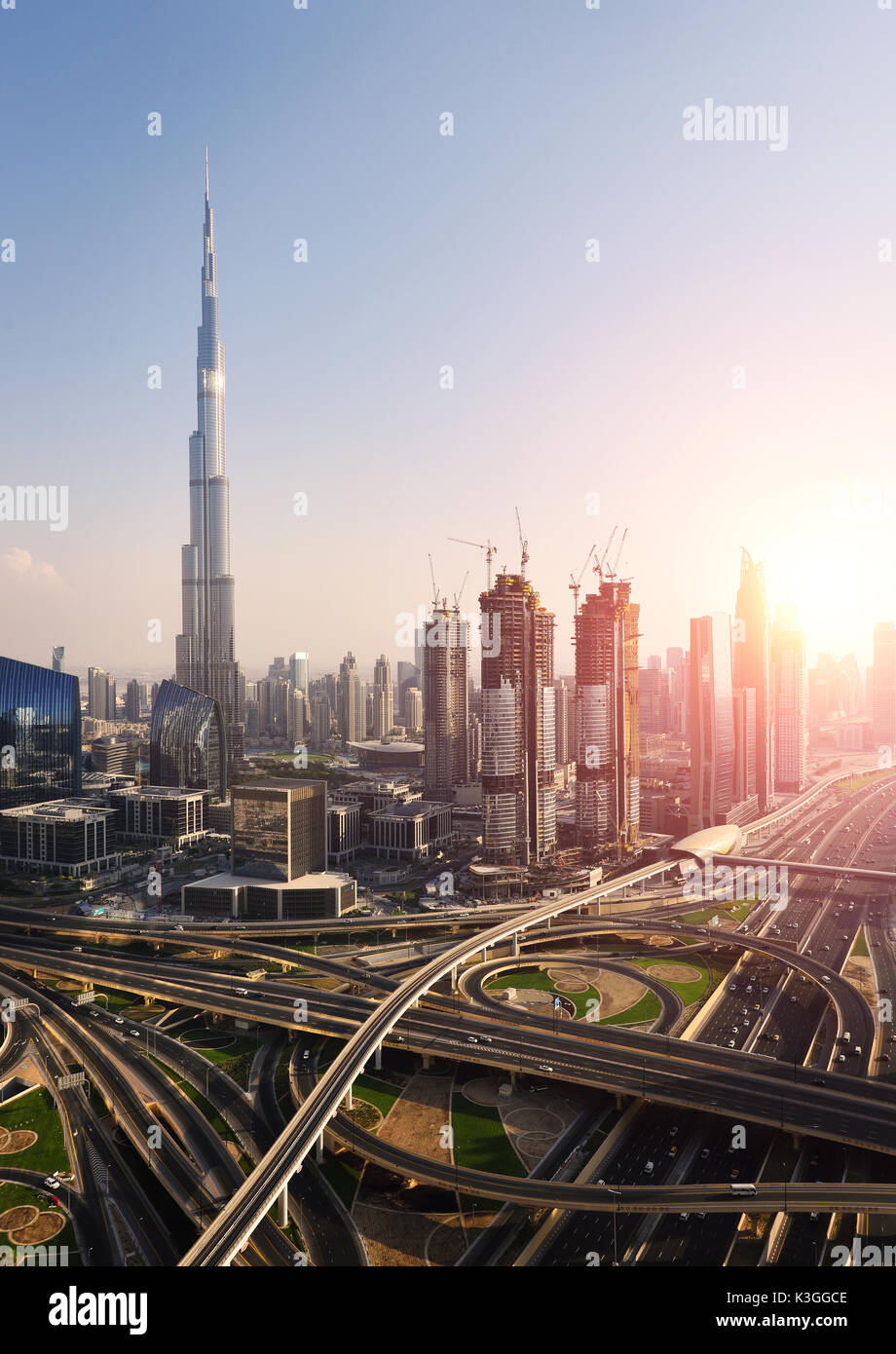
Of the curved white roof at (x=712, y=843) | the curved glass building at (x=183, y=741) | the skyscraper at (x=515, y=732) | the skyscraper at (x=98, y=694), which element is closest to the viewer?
the skyscraper at (x=515, y=732)

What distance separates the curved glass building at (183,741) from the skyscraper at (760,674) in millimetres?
52726

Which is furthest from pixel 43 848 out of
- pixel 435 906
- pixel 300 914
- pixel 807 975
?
pixel 807 975

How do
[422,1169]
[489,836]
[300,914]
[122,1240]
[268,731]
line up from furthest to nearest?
[268,731], [489,836], [300,914], [422,1169], [122,1240]

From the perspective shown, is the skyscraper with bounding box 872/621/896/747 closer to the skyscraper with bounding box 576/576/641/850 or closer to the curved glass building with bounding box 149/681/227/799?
the skyscraper with bounding box 576/576/641/850

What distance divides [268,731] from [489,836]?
281 ft

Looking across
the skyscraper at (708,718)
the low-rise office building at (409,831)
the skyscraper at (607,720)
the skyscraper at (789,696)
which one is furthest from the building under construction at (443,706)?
the skyscraper at (789,696)

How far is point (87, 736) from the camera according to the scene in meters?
115

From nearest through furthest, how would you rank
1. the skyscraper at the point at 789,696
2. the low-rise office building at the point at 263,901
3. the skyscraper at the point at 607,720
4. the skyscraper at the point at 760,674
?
the low-rise office building at the point at 263,901 → the skyscraper at the point at 607,720 → the skyscraper at the point at 760,674 → the skyscraper at the point at 789,696

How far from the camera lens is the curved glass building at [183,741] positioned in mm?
75000


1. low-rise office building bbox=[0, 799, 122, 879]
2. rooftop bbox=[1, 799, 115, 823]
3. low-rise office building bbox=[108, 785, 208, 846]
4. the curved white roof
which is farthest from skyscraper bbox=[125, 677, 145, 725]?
the curved white roof

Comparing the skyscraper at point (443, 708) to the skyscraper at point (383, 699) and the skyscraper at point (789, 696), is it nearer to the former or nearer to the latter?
the skyscraper at point (789, 696)
